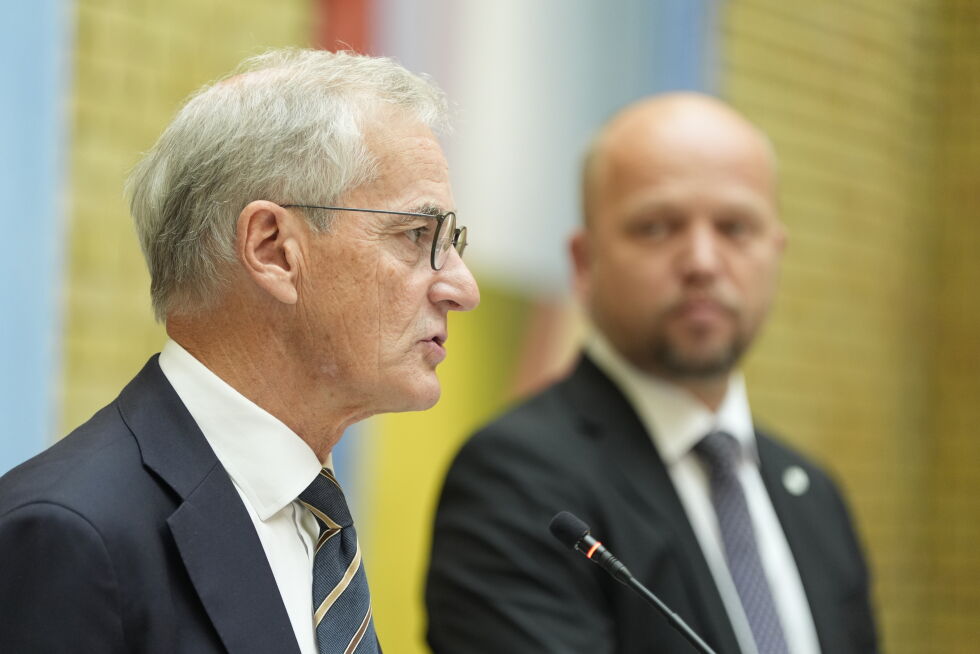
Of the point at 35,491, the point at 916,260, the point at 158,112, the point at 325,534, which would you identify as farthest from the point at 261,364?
the point at 916,260

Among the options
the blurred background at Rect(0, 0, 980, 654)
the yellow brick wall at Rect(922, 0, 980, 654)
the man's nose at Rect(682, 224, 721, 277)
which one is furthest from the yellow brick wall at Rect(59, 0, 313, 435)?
the yellow brick wall at Rect(922, 0, 980, 654)

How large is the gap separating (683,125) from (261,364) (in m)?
1.39

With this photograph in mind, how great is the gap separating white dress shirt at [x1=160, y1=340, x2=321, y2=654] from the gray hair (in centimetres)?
11

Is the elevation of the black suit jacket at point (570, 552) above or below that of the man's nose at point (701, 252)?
below

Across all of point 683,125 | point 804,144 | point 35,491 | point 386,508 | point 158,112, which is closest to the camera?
point 35,491

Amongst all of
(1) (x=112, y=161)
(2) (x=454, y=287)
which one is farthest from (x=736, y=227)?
(1) (x=112, y=161)

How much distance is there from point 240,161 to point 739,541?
1.30 meters

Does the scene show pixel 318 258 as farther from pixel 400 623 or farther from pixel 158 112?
pixel 400 623

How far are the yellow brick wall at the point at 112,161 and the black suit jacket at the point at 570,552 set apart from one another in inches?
40.7

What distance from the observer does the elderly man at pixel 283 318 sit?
61.1 inches

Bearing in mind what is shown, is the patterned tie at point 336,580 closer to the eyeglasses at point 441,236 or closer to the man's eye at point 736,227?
the eyeglasses at point 441,236

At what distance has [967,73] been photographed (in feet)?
19.1

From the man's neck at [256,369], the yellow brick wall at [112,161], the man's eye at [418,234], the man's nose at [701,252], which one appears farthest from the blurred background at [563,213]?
the man's eye at [418,234]

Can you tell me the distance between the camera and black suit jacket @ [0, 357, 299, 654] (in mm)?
1364
